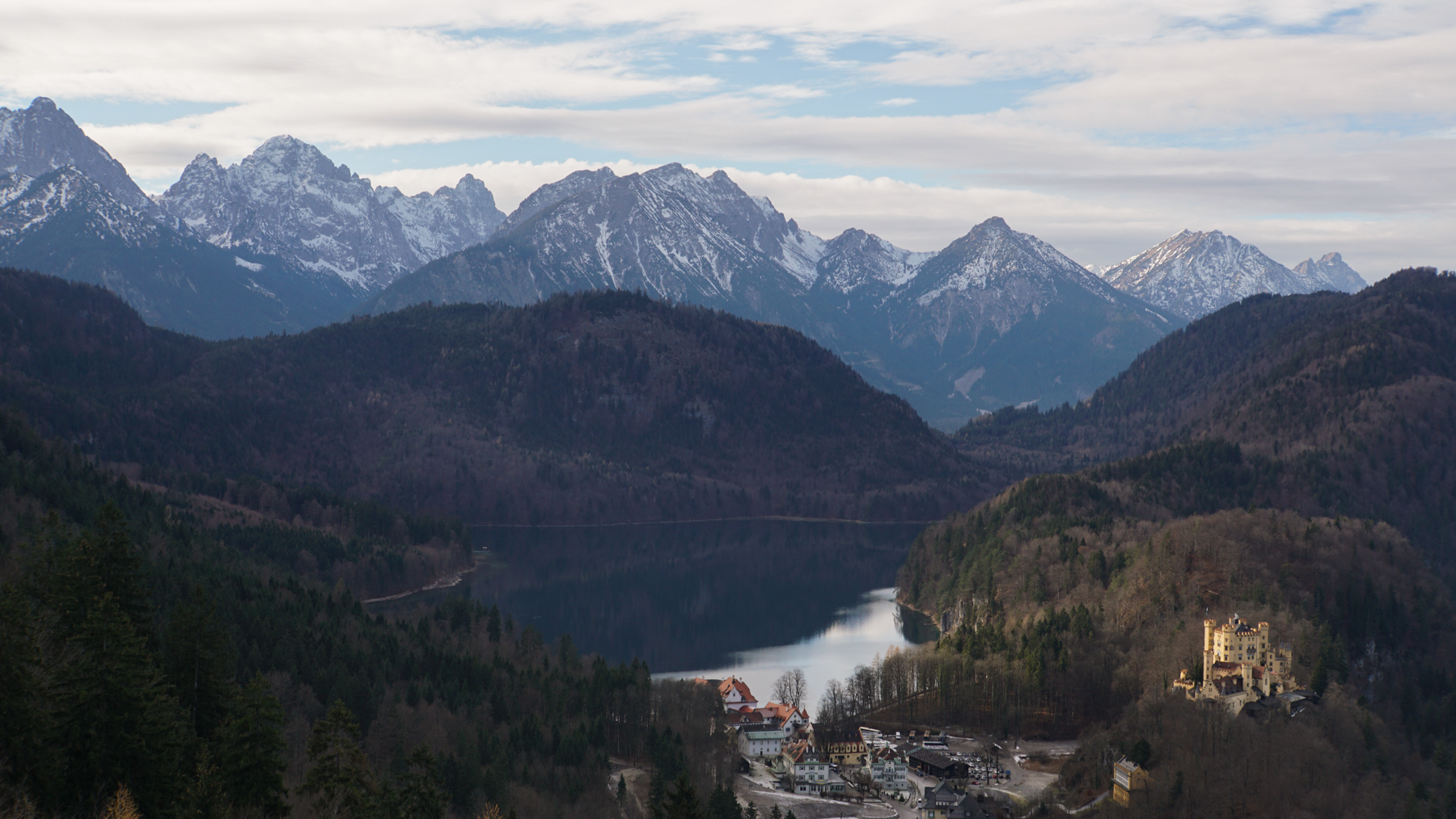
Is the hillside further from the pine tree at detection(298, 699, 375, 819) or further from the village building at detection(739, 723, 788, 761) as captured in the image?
the pine tree at detection(298, 699, 375, 819)

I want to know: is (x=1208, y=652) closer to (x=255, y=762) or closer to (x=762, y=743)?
(x=762, y=743)

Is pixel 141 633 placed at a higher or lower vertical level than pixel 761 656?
higher

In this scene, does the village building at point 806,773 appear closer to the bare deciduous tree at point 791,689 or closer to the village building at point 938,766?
the village building at point 938,766

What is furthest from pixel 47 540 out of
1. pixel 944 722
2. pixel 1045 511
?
pixel 1045 511

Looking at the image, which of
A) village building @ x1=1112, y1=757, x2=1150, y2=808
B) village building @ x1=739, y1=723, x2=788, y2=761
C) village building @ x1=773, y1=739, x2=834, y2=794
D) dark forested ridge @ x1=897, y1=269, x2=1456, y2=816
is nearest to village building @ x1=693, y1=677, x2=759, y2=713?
village building @ x1=739, y1=723, x2=788, y2=761

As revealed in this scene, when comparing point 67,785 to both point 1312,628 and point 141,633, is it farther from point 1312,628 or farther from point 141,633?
point 1312,628

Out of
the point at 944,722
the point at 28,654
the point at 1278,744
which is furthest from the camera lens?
the point at 944,722

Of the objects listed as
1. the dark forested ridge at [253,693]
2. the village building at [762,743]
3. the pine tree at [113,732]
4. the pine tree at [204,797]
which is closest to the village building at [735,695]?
Answer: the dark forested ridge at [253,693]
